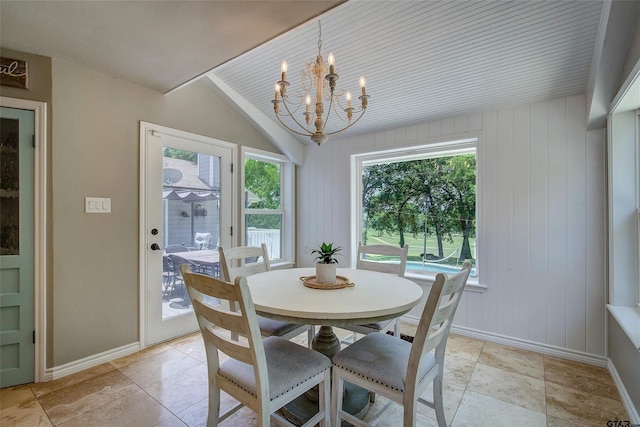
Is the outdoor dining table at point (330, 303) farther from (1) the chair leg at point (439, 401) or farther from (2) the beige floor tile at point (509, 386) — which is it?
(2) the beige floor tile at point (509, 386)

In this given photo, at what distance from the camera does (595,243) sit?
7.56 ft

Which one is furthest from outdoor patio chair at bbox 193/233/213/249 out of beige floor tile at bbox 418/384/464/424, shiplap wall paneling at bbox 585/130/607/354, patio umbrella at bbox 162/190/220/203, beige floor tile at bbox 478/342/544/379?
shiplap wall paneling at bbox 585/130/607/354

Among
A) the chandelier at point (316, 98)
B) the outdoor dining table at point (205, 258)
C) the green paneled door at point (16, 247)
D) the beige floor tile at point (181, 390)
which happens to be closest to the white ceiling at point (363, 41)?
the chandelier at point (316, 98)

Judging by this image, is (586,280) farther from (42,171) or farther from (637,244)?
(42,171)

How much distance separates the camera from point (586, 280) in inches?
92.1

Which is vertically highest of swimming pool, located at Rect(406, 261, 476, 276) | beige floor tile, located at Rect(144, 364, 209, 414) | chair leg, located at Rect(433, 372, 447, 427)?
swimming pool, located at Rect(406, 261, 476, 276)

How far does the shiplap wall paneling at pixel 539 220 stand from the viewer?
2.49 metres

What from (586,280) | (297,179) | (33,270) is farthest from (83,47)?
(586,280)

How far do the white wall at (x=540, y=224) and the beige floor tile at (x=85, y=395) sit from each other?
9.51 feet

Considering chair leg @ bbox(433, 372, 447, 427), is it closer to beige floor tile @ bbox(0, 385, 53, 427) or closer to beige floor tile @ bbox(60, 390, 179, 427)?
beige floor tile @ bbox(60, 390, 179, 427)

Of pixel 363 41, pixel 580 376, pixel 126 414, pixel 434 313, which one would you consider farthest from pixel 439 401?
pixel 363 41

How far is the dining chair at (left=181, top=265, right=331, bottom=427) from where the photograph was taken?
1128 mm

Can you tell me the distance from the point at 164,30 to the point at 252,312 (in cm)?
176

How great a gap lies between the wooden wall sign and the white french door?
2.42 feet
